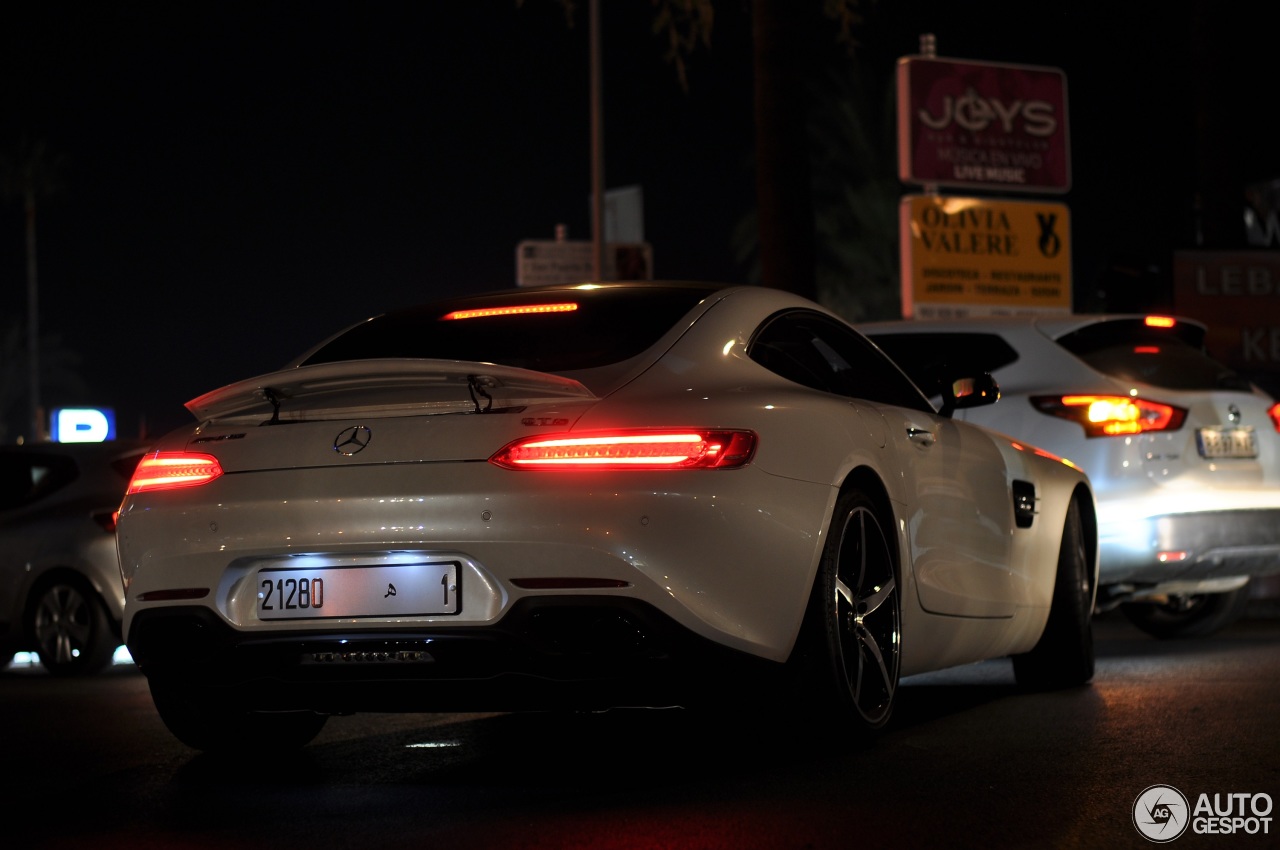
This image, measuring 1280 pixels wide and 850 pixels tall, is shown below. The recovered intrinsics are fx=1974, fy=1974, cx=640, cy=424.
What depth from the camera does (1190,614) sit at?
11.3 metres

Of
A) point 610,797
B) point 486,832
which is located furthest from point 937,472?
point 486,832

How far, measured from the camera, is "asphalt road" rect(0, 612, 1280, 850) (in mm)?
4754

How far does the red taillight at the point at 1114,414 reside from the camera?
31.6 ft

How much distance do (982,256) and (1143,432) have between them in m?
13.1

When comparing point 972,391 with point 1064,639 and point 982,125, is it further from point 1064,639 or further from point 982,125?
point 982,125

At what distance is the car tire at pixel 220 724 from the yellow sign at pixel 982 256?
15.6 metres

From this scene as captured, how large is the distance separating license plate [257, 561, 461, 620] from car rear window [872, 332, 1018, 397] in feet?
15.5

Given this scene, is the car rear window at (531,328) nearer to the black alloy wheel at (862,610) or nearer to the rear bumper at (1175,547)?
the black alloy wheel at (862,610)

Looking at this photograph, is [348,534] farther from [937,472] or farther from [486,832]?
[937,472]

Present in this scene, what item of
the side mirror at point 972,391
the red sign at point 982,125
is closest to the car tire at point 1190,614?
the side mirror at point 972,391

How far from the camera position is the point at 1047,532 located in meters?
7.95

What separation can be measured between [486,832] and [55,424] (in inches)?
704

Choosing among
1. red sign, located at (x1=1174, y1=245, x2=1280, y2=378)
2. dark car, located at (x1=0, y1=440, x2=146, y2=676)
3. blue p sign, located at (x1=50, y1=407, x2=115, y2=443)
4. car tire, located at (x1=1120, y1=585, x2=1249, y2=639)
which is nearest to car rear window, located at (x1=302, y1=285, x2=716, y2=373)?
dark car, located at (x1=0, y1=440, x2=146, y2=676)

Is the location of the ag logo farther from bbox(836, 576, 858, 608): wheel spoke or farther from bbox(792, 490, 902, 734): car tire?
bbox(836, 576, 858, 608): wheel spoke
